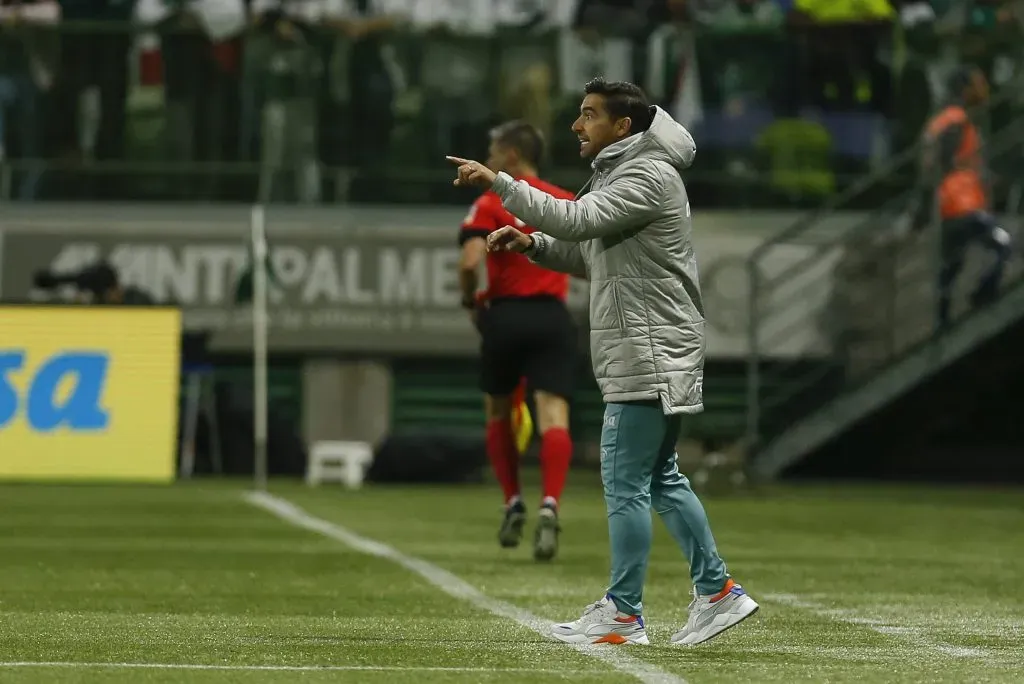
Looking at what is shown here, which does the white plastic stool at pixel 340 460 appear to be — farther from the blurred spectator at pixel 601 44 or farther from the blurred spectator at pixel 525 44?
the blurred spectator at pixel 601 44

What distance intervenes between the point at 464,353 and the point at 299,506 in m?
6.40

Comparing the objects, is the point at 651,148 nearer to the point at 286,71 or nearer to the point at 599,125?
the point at 599,125

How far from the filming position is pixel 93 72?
22875 millimetres

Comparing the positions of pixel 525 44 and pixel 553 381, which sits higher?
pixel 525 44

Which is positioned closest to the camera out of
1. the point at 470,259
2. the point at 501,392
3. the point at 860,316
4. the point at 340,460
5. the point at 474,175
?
the point at 474,175

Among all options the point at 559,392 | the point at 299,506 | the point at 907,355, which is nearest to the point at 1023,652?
the point at 559,392

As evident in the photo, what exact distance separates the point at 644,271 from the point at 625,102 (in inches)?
20.3

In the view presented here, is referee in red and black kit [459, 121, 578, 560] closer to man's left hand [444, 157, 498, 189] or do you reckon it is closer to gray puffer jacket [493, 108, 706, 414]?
gray puffer jacket [493, 108, 706, 414]

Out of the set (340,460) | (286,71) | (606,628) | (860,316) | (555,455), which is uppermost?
(286,71)

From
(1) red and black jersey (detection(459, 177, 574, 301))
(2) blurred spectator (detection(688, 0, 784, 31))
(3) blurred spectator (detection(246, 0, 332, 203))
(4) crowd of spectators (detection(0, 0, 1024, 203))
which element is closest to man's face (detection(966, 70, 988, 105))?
(4) crowd of spectators (detection(0, 0, 1024, 203))

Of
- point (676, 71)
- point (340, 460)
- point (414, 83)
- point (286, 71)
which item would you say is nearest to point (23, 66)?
point (286, 71)

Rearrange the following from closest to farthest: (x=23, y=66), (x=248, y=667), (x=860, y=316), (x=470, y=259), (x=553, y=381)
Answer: (x=248, y=667)
(x=553, y=381)
(x=470, y=259)
(x=860, y=316)
(x=23, y=66)

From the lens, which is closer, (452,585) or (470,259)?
(452,585)

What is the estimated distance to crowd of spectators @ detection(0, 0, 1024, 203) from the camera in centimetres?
2241
